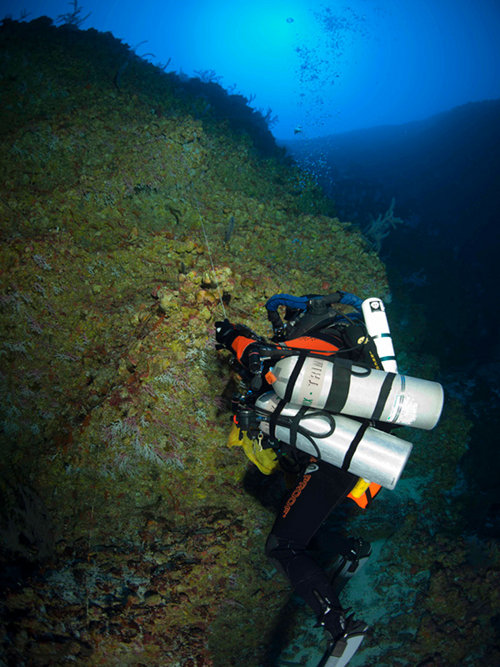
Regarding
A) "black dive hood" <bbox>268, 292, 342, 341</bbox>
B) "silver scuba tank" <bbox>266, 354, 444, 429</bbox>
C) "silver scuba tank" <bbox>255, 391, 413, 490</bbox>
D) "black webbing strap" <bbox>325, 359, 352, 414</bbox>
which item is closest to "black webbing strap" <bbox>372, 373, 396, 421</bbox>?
"silver scuba tank" <bbox>266, 354, 444, 429</bbox>

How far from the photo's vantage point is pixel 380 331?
3.45 metres

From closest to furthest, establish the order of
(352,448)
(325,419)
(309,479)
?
(352,448) < (325,419) < (309,479)

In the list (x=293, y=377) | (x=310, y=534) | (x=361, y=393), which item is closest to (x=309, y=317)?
(x=293, y=377)

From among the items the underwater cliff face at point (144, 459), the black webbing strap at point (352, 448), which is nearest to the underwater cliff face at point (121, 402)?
the underwater cliff face at point (144, 459)

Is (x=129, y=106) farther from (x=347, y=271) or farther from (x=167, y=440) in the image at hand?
(x=167, y=440)

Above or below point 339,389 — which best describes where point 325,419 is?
below

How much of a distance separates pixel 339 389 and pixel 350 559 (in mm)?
3002

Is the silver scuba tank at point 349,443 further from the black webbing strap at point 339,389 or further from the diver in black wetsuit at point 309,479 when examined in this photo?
the diver in black wetsuit at point 309,479

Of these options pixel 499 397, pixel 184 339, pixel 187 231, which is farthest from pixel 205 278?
pixel 499 397

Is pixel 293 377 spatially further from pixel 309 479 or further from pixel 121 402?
pixel 121 402

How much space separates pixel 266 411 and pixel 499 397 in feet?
24.1

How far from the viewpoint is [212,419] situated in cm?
474

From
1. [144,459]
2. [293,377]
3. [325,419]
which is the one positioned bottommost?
[144,459]

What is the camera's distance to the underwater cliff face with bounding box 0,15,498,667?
401cm
